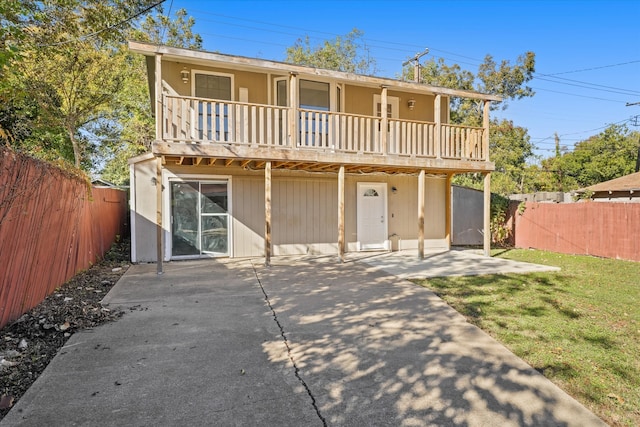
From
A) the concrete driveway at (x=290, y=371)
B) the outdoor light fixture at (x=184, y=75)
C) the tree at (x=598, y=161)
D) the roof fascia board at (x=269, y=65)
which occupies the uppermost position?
the tree at (x=598, y=161)

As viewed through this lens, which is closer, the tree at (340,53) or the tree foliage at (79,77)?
the tree foliage at (79,77)

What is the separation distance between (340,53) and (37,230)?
23.5 meters

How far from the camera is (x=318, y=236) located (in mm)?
10148

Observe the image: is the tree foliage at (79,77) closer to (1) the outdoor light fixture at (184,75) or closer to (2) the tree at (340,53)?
(1) the outdoor light fixture at (184,75)

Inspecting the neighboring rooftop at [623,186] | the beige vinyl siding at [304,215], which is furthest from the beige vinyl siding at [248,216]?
the neighboring rooftop at [623,186]

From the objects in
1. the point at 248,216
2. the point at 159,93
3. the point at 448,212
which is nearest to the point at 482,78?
the point at 448,212

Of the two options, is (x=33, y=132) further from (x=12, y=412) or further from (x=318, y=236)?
(x=12, y=412)

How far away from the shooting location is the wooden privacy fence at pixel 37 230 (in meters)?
3.82

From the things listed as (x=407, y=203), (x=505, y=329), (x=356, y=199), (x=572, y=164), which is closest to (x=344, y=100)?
(x=356, y=199)

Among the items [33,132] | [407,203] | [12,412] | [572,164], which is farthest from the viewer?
[572,164]

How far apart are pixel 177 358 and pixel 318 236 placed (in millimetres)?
6970

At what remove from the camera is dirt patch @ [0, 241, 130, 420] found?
9.44 feet

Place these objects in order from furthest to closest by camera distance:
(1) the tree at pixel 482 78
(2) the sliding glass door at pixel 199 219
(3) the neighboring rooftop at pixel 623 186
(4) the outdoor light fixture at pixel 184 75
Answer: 1. (1) the tree at pixel 482 78
2. (3) the neighboring rooftop at pixel 623 186
3. (2) the sliding glass door at pixel 199 219
4. (4) the outdoor light fixture at pixel 184 75

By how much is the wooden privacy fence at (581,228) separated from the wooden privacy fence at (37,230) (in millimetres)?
12740
